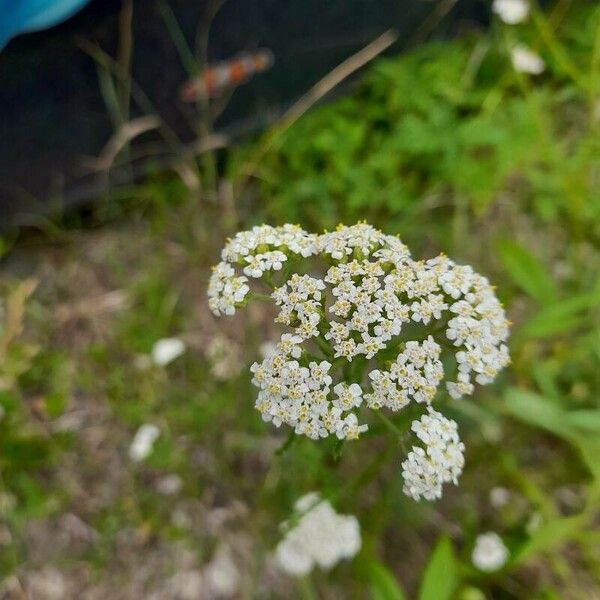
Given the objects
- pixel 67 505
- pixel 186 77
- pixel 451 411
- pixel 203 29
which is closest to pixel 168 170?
pixel 186 77

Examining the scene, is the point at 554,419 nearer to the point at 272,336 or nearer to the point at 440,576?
the point at 440,576

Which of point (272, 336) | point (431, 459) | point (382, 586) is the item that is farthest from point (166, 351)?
point (431, 459)

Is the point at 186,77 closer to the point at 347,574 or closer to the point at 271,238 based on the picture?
the point at 271,238

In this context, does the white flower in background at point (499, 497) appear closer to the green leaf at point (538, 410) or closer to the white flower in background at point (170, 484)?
the green leaf at point (538, 410)

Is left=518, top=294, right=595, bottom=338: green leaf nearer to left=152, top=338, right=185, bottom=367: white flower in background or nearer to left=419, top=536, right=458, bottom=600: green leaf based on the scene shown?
left=419, top=536, right=458, bottom=600: green leaf

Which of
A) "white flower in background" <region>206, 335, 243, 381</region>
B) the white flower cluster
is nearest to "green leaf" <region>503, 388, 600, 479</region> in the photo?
the white flower cluster
